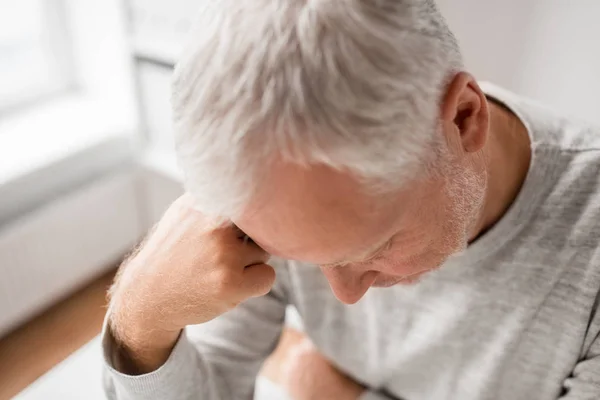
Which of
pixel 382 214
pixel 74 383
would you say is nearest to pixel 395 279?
pixel 382 214

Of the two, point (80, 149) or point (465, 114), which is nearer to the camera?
point (465, 114)

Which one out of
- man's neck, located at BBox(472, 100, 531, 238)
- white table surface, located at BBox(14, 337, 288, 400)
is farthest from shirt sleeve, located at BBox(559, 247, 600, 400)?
white table surface, located at BBox(14, 337, 288, 400)

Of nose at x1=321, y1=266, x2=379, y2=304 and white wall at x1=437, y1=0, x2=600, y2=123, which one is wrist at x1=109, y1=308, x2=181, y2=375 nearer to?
nose at x1=321, y1=266, x2=379, y2=304

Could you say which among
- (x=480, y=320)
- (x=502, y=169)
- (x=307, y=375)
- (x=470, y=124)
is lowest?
(x=307, y=375)

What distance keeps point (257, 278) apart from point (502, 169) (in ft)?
1.16

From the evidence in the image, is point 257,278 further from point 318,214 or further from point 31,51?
point 31,51

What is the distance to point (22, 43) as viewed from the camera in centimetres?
163

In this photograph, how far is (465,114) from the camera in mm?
655

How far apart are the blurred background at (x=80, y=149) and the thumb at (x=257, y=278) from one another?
23.3 inches

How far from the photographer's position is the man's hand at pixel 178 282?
0.75m

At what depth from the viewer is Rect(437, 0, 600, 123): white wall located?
1.02 meters

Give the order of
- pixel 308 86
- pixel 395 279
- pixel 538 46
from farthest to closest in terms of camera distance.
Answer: pixel 538 46
pixel 395 279
pixel 308 86

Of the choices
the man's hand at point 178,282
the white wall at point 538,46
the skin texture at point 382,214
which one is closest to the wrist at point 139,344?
the man's hand at point 178,282

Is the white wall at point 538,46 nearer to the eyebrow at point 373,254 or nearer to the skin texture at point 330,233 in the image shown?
the skin texture at point 330,233
